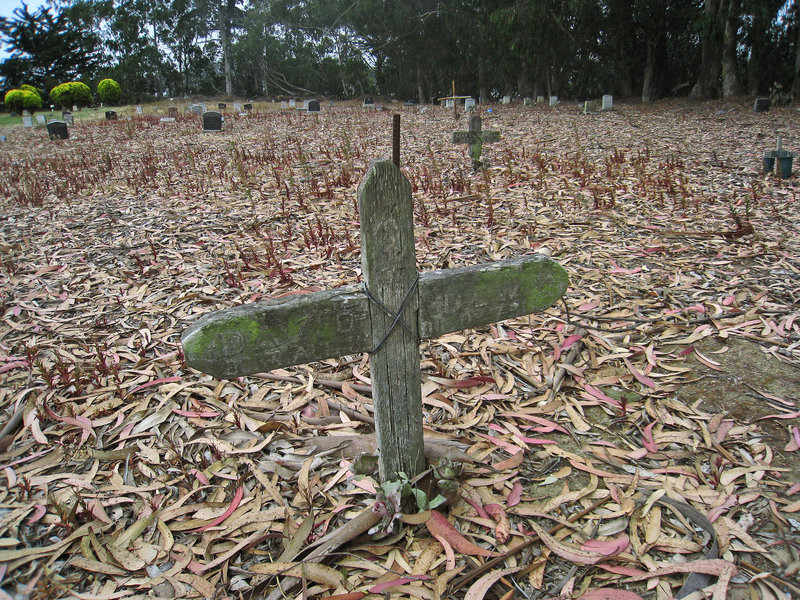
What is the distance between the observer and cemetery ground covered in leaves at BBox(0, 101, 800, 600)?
2.02 m

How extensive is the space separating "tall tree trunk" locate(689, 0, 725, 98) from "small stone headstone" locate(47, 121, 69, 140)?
69.6 ft

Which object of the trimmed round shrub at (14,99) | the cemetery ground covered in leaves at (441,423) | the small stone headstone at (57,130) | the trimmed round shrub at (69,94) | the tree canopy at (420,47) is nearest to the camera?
the cemetery ground covered in leaves at (441,423)

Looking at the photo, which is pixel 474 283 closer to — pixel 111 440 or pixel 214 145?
pixel 111 440

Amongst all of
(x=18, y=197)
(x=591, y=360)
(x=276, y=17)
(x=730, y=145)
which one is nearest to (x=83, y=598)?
(x=591, y=360)

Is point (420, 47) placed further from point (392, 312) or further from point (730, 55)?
point (392, 312)

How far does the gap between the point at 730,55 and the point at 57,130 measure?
73.6ft

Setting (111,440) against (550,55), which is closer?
(111,440)

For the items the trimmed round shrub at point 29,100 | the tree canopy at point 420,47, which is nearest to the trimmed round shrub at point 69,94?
the trimmed round shrub at point 29,100

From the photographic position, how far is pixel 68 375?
10.4 ft

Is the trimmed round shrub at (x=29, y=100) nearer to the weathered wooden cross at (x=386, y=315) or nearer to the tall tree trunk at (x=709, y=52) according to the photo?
the tall tree trunk at (x=709, y=52)

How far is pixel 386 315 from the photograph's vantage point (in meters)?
1.93

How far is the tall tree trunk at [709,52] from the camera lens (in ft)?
55.6

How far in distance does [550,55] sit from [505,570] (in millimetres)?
25353

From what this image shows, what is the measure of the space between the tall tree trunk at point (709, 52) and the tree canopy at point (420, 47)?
5cm
